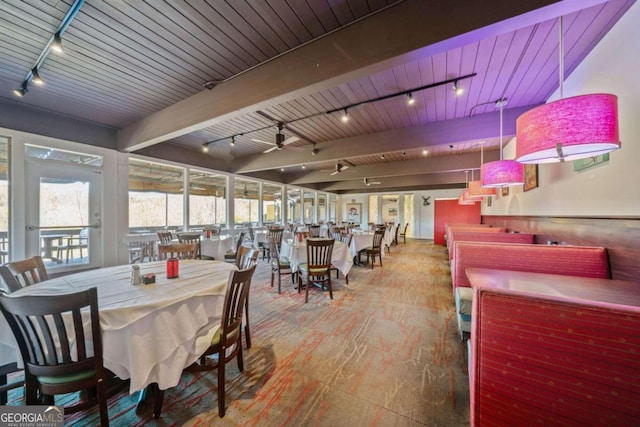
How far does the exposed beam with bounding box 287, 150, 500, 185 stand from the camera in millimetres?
6441

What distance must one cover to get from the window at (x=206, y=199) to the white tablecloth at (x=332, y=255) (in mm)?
3448

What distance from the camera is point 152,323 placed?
1.37 m

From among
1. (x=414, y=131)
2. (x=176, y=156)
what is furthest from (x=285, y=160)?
(x=414, y=131)

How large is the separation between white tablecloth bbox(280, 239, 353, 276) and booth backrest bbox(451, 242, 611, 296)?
195cm

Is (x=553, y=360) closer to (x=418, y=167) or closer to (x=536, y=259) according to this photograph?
(x=536, y=259)

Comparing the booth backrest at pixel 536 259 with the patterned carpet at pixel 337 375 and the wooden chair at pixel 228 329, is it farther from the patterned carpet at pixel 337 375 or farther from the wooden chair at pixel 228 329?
the wooden chair at pixel 228 329

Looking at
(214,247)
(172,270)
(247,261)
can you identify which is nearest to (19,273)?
(172,270)

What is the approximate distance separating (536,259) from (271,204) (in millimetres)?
8119

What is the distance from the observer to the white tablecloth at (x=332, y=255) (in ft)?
12.8

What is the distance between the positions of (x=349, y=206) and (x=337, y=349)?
11452mm

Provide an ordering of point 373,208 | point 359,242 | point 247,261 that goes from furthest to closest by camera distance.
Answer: point 373,208
point 359,242
point 247,261

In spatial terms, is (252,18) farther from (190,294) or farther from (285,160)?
Result: (285,160)

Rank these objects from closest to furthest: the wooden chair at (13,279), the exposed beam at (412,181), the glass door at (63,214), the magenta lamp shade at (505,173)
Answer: the wooden chair at (13,279) < the magenta lamp shade at (505,173) < the glass door at (63,214) < the exposed beam at (412,181)

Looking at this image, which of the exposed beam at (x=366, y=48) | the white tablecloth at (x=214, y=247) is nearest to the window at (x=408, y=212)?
the white tablecloth at (x=214, y=247)
